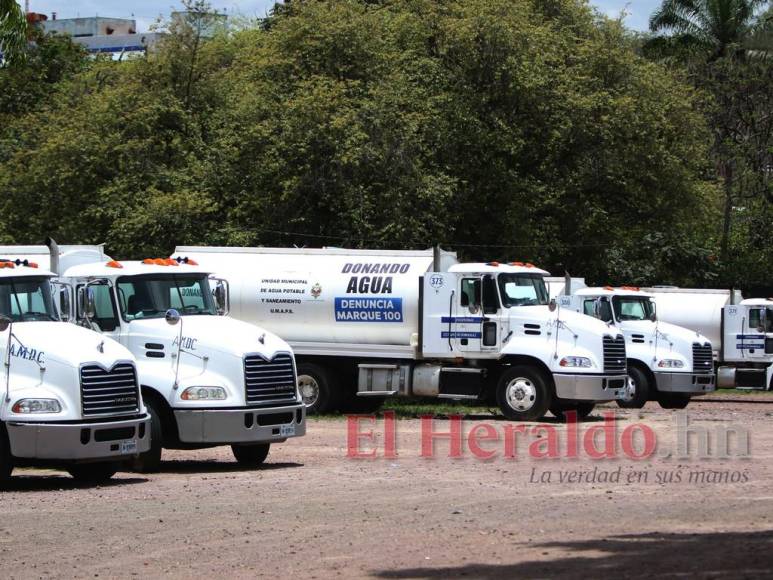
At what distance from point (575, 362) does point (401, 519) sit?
1377 centimetres

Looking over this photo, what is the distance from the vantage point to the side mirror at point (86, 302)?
18.1 metres

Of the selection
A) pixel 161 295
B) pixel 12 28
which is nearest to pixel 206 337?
pixel 161 295

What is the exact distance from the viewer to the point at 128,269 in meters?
18.5

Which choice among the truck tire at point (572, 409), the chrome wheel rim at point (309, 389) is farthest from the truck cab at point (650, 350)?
the chrome wheel rim at point (309, 389)

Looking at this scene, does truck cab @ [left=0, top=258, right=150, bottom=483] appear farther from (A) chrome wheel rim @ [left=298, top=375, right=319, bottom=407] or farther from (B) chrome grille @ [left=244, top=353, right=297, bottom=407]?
(A) chrome wheel rim @ [left=298, top=375, right=319, bottom=407]

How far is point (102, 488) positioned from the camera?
51.9ft

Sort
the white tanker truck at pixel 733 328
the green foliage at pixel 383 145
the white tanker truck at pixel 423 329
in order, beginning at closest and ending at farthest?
the white tanker truck at pixel 423 329
the white tanker truck at pixel 733 328
the green foliage at pixel 383 145

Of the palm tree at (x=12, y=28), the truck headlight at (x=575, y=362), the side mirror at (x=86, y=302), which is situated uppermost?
the palm tree at (x=12, y=28)

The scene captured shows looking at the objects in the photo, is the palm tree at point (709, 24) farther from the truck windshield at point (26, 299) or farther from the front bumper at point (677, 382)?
the truck windshield at point (26, 299)

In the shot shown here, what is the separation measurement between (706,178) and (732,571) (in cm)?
4728

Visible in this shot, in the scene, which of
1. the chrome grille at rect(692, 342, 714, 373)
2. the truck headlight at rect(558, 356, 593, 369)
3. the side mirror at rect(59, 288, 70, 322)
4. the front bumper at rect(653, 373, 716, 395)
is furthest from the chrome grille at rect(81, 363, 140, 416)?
the chrome grille at rect(692, 342, 714, 373)

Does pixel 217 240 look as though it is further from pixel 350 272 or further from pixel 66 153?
pixel 350 272

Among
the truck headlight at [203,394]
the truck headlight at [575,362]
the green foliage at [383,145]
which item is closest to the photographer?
the truck headlight at [203,394]

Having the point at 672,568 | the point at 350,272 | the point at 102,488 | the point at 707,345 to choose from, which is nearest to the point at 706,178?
the point at 707,345
